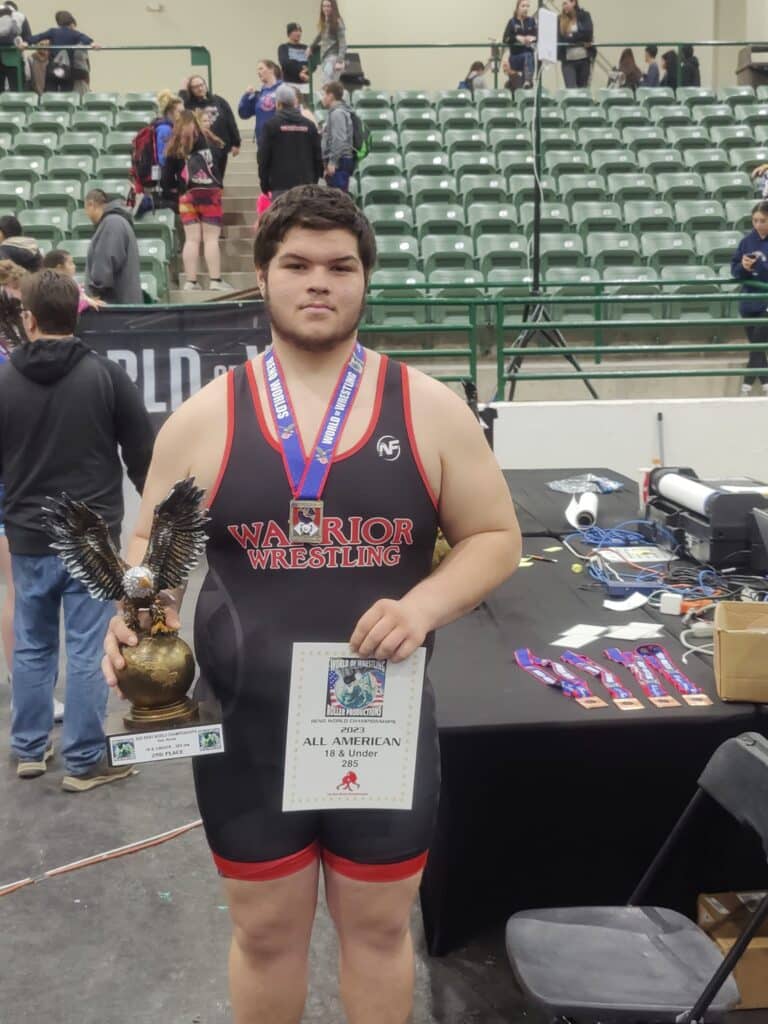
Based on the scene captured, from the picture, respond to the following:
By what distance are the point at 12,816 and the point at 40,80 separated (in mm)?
12174

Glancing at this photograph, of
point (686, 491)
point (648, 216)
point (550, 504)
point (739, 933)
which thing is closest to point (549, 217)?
point (648, 216)

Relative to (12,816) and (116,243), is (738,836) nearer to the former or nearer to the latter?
(12,816)

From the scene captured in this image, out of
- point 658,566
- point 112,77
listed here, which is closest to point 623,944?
point 658,566

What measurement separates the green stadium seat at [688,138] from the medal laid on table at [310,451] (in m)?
11.1

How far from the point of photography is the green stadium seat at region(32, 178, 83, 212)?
9805mm

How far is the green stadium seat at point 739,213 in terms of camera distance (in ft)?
32.9

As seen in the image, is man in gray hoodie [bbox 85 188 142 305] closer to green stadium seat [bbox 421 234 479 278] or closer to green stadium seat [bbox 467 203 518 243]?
green stadium seat [bbox 421 234 479 278]

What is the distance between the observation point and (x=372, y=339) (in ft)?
27.1

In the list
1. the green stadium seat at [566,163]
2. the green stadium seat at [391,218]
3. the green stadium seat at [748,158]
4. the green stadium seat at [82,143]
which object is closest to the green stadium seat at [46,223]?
the green stadium seat at [82,143]

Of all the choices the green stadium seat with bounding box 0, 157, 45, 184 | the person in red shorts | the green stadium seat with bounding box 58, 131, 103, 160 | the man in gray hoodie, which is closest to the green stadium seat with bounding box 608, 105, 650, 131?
the person in red shorts

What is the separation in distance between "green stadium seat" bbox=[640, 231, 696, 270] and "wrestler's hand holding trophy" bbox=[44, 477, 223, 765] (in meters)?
8.26

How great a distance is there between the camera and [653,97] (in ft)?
42.7

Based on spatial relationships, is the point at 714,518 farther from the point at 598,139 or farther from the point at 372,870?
the point at 598,139

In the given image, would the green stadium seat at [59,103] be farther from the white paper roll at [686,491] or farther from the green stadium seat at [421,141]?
the white paper roll at [686,491]
